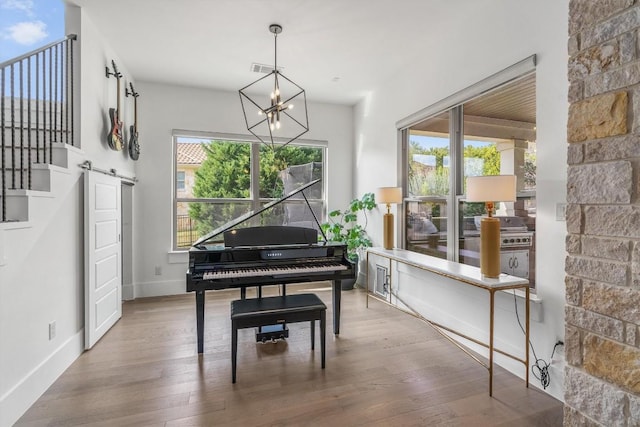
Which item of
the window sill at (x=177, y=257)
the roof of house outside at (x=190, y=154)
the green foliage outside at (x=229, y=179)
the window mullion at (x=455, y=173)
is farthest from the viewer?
the green foliage outside at (x=229, y=179)

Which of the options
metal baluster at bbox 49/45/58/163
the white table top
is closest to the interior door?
metal baluster at bbox 49/45/58/163

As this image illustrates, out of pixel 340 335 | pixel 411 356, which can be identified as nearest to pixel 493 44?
pixel 411 356

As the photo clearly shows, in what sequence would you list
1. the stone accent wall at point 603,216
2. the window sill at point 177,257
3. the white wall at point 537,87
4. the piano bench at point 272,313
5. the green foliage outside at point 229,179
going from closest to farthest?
the stone accent wall at point 603,216 < the white wall at point 537,87 < the piano bench at point 272,313 < the window sill at point 177,257 < the green foliage outside at point 229,179

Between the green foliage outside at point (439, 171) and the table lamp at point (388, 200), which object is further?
→ the table lamp at point (388, 200)

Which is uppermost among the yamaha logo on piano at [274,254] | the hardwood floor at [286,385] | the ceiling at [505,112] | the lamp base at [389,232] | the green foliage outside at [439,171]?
the ceiling at [505,112]

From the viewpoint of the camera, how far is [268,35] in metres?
3.17

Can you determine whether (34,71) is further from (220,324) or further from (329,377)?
(329,377)

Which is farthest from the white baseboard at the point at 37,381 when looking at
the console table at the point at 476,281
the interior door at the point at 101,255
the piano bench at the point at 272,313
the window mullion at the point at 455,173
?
the window mullion at the point at 455,173

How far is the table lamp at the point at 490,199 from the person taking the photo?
2.17 m

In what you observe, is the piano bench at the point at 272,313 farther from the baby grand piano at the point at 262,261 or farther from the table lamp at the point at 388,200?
the table lamp at the point at 388,200

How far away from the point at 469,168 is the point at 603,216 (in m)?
2.17

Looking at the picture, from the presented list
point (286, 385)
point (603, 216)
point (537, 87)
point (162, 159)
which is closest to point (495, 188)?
point (537, 87)

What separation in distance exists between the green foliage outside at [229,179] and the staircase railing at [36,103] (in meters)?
2.12

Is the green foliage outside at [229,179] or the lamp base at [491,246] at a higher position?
the green foliage outside at [229,179]
